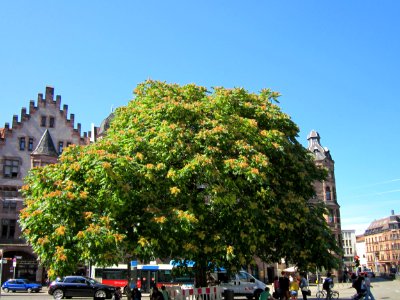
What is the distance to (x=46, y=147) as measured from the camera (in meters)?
53.9

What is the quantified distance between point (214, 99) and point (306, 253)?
30.7 ft

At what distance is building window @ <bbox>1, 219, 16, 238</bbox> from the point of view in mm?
51625

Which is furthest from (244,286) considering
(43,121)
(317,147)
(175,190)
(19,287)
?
(317,147)

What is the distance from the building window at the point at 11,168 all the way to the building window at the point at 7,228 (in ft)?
18.7

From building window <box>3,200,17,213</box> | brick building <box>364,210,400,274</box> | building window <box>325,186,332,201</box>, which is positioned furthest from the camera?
brick building <box>364,210,400,274</box>

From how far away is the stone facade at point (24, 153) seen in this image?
5169 cm

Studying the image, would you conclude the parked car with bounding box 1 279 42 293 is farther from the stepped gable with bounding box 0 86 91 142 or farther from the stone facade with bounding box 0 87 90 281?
the stepped gable with bounding box 0 86 91 142

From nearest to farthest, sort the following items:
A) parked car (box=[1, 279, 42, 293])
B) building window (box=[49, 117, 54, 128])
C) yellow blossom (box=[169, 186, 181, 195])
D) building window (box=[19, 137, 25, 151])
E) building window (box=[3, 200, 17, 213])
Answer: yellow blossom (box=[169, 186, 181, 195]) → parked car (box=[1, 279, 42, 293]) → building window (box=[3, 200, 17, 213]) → building window (box=[19, 137, 25, 151]) → building window (box=[49, 117, 54, 128])

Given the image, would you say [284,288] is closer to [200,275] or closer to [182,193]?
[200,275]

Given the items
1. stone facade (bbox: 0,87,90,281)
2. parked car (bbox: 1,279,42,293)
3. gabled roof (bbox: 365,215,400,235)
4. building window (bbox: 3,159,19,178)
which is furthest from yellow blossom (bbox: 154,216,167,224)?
gabled roof (bbox: 365,215,400,235)

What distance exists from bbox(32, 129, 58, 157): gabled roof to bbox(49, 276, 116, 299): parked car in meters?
22.7

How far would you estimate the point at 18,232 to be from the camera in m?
52.1

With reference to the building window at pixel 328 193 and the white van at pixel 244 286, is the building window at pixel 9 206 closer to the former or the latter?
the white van at pixel 244 286

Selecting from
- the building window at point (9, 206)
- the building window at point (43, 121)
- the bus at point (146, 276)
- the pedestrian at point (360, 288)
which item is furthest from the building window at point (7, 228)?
the pedestrian at point (360, 288)
